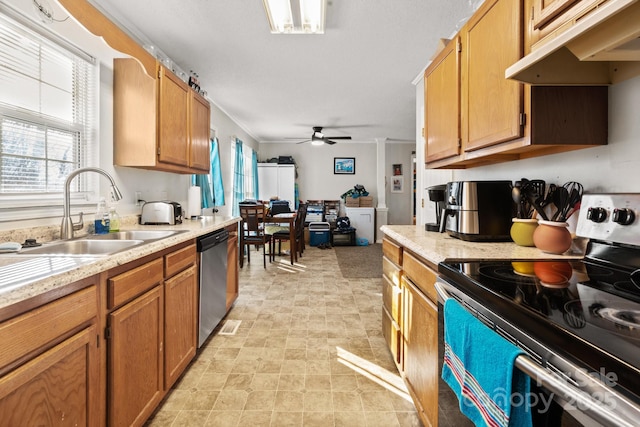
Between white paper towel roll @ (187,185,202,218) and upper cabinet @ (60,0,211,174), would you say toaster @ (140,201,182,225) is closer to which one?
upper cabinet @ (60,0,211,174)

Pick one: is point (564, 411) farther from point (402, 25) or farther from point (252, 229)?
point (252, 229)

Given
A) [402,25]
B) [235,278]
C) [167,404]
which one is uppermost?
[402,25]

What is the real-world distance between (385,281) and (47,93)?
8.15ft

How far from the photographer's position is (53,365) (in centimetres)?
89

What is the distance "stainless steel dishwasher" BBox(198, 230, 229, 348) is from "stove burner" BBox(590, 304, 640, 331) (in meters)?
2.05

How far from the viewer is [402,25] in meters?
2.46

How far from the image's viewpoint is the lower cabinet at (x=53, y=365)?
0.77 metres

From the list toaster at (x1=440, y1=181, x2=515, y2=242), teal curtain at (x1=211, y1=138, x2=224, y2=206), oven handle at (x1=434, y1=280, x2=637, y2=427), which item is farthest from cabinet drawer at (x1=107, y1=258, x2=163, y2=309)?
teal curtain at (x1=211, y1=138, x2=224, y2=206)

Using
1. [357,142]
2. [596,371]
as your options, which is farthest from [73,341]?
[357,142]

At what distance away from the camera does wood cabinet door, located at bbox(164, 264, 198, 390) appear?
5.46 feet

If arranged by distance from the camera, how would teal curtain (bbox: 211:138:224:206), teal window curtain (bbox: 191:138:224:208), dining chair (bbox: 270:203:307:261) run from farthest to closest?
dining chair (bbox: 270:203:307:261) → teal curtain (bbox: 211:138:224:206) → teal window curtain (bbox: 191:138:224:208)

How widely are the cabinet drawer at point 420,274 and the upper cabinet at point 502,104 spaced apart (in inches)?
25.4

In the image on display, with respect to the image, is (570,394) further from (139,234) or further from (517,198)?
(139,234)

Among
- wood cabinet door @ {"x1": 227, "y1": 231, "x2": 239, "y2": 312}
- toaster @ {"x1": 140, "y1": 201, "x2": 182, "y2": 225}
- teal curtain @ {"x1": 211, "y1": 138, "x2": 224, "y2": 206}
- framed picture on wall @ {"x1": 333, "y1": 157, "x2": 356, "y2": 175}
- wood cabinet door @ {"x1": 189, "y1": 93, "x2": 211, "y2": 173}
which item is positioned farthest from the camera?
framed picture on wall @ {"x1": 333, "y1": 157, "x2": 356, "y2": 175}
